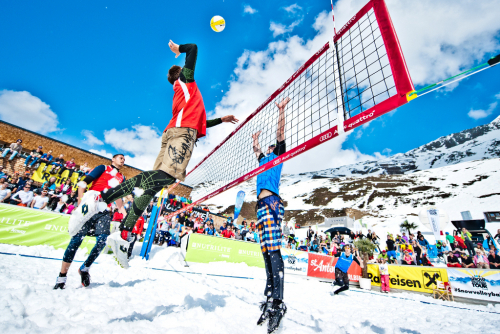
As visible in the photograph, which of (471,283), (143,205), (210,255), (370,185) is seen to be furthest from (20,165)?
(370,185)

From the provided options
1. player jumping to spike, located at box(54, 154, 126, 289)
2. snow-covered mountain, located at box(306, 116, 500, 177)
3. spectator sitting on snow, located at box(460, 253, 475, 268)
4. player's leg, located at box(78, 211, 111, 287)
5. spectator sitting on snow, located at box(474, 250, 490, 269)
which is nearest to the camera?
player jumping to spike, located at box(54, 154, 126, 289)

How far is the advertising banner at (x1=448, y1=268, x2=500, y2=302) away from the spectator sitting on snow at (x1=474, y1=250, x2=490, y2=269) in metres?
1.87

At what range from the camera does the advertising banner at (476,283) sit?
7008 mm

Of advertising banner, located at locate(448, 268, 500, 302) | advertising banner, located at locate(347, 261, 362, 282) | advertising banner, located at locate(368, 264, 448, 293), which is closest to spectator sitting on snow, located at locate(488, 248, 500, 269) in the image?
advertising banner, located at locate(448, 268, 500, 302)

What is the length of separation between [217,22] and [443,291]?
11023 mm

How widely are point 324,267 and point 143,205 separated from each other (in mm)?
11730

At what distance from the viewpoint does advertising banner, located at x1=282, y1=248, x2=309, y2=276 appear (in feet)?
36.3

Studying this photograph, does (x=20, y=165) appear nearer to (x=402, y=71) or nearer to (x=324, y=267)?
(x=324, y=267)

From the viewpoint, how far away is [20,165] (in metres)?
16.8

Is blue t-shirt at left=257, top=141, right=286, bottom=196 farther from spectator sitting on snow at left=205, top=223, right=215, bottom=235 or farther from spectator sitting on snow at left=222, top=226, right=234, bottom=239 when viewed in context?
spectator sitting on snow at left=205, top=223, right=215, bottom=235

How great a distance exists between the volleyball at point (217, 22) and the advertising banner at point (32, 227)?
7450 millimetres

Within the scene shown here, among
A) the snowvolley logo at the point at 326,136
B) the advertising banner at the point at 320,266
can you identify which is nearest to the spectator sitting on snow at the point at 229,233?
the advertising banner at the point at 320,266

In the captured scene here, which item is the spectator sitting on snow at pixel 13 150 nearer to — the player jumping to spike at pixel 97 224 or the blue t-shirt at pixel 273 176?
the player jumping to spike at pixel 97 224

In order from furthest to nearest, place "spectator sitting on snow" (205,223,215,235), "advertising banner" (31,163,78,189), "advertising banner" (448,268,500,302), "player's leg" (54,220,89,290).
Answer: "advertising banner" (31,163,78,189) → "spectator sitting on snow" (205,223,215,235) → "advertising banner" (448,268,500,302) → "player's leg" (54,220,89,290)
